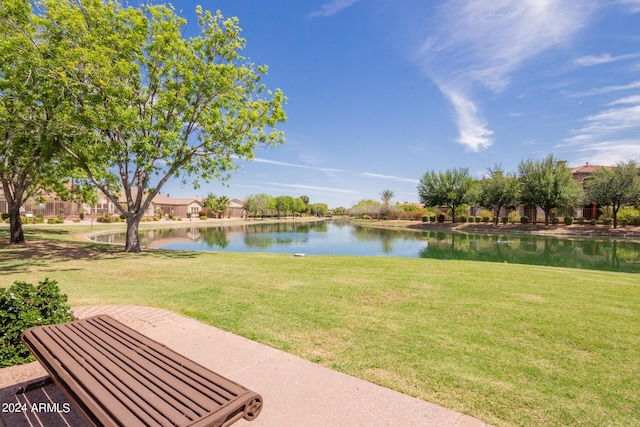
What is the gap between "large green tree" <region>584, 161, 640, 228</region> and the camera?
34656mm

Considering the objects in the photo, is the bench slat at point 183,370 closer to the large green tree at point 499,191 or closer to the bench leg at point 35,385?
the bench leg at point 35,385

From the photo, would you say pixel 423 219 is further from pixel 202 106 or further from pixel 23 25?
pixel 23 25

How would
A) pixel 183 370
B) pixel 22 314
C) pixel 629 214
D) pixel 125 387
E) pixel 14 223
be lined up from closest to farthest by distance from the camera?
1. pixel 125 387
2. pixel 183 370
3. pixel 22 314
4. pixel 14 223
5. pixel 629 214

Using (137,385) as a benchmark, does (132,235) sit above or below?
above

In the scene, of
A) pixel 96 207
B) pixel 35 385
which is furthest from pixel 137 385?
pixel 96 207

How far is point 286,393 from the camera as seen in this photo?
10.0ft

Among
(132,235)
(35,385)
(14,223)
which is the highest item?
(14,223)

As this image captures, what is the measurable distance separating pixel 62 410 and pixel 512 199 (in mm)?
51180

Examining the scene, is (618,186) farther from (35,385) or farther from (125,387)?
(35,385)

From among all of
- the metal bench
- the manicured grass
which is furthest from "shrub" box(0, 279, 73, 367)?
the manicured grass

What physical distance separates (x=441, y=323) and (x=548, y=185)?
140 ft

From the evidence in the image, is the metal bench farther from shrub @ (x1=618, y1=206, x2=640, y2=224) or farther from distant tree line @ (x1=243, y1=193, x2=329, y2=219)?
distant tree line @ (x1=243, y1=193, x2=329, y2=219)

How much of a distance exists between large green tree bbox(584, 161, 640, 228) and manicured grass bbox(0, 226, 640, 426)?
118ft

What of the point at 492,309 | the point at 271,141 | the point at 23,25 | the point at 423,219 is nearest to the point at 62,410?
the point at 492,309
